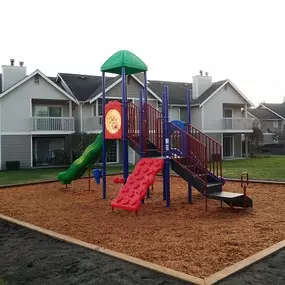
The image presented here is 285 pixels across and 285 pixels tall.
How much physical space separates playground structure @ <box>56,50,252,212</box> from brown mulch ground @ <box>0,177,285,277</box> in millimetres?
455

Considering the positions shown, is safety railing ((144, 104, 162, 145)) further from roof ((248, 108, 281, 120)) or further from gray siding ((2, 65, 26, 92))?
roof ((248, 108, 281, 120))

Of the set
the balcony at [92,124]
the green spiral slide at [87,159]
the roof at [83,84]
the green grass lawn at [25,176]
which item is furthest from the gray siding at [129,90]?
the green spiral slide at [87,159]

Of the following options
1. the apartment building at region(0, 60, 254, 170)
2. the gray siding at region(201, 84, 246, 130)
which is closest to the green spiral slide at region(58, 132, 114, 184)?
the apartment building at region(0, 60, 254, 170)

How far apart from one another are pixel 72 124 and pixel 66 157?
2.64 m

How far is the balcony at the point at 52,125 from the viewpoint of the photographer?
2691cm

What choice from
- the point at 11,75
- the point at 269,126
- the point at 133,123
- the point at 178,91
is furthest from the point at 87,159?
the point at 269,126

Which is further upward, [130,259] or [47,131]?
[47,131]

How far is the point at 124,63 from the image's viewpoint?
1080cm

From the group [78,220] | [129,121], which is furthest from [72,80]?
[78,220]

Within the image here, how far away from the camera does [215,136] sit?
3475 cm

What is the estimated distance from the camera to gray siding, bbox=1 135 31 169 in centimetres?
2619

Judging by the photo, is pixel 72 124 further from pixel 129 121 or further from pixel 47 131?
pixel 129 121

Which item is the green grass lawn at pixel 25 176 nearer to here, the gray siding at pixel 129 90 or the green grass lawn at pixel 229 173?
the green grass lawn at pixel 229 173

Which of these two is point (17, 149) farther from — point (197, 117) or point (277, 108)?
point (277, 108)
